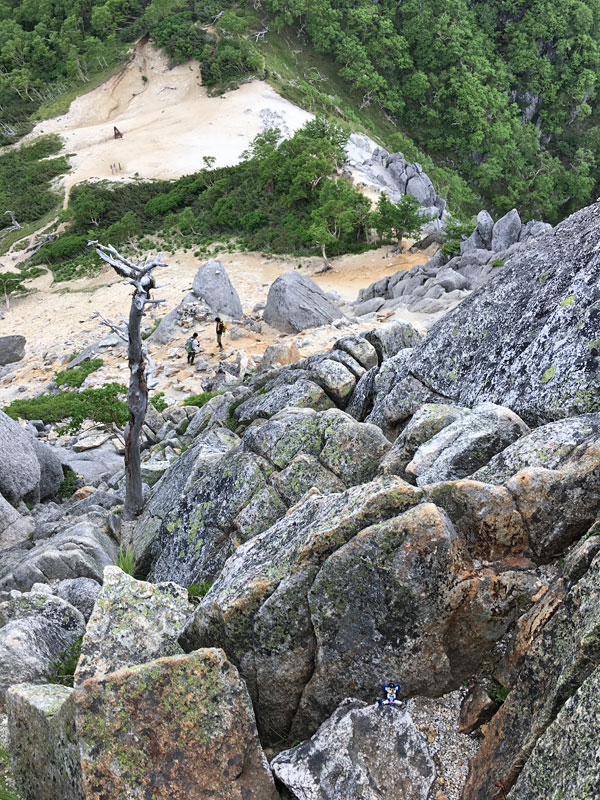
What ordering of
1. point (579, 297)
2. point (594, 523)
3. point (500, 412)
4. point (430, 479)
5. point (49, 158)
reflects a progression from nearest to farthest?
point (594, 523) < point (430, 479) < point (500, 412) < point (579, 297) < point (49, 158)

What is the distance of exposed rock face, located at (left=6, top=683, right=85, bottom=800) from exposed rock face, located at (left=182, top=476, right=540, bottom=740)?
1.72m

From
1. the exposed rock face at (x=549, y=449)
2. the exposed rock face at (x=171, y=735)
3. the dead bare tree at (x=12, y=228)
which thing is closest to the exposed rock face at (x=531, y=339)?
the exposed rock face at (x=549, y=449)

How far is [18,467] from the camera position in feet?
61.9

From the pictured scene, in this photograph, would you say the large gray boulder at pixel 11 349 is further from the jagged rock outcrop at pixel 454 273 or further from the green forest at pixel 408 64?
the green forest at pixel 408 64

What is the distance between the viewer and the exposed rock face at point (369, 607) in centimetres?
618

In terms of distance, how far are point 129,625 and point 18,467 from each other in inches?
522

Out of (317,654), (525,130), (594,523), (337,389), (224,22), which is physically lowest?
(525,130)

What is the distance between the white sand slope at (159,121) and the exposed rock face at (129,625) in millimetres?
60165

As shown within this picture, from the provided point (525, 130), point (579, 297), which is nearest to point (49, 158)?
point (525, 130)

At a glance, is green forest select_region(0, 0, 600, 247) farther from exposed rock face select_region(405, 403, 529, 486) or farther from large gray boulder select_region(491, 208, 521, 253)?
exposed rock face select_region(405, 403, 529, 486)

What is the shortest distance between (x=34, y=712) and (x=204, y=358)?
2709 cm

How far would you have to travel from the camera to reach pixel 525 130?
83.3m

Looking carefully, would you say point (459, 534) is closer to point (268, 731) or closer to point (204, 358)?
point (268, 731)

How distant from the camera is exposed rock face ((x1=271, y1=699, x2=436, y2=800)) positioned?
559 cm
